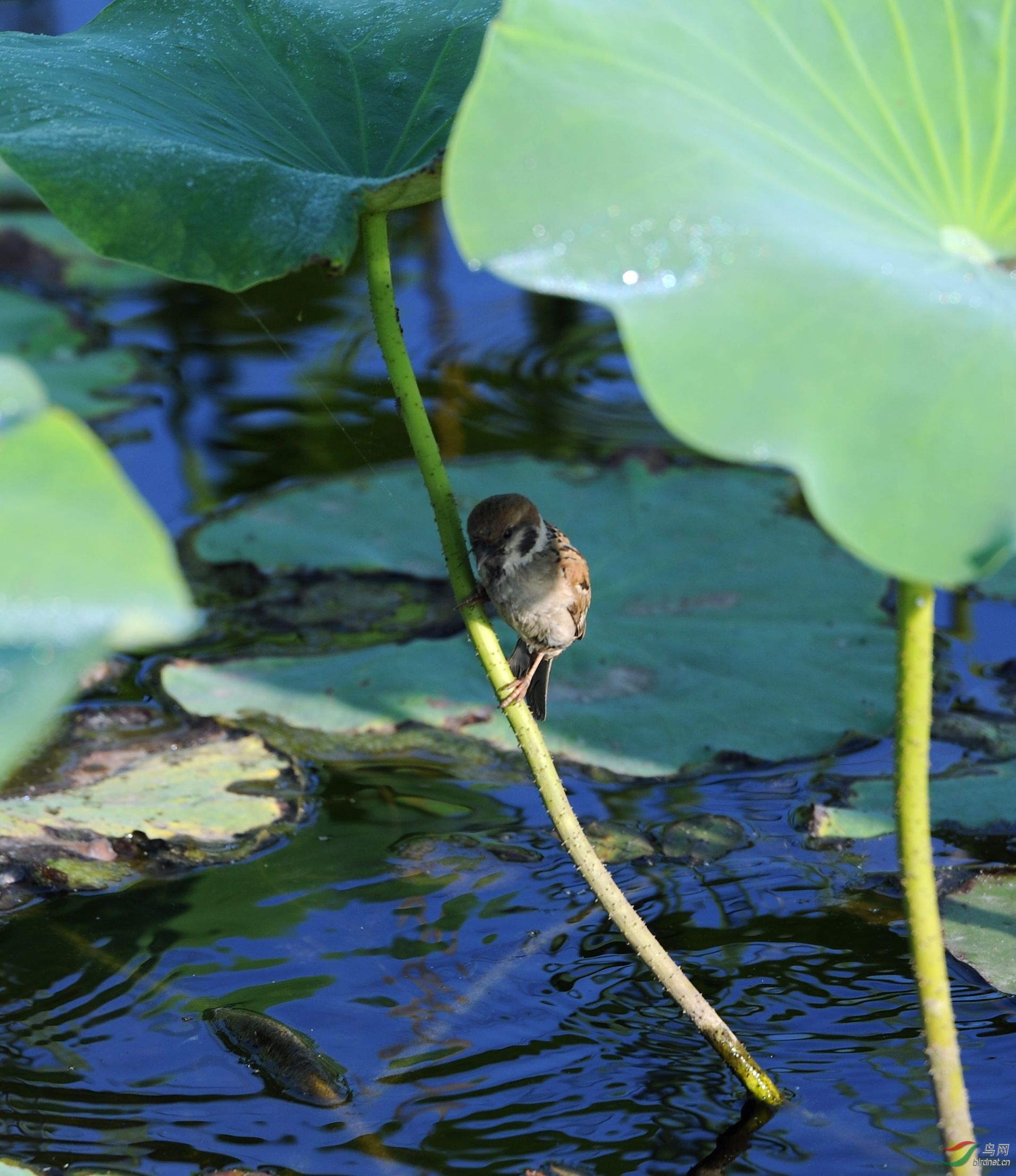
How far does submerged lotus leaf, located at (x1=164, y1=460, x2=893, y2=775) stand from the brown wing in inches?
14.3

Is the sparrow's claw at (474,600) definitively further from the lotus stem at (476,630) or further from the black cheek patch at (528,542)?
the black cheek patch at (528,542)

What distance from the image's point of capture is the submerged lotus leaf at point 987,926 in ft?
8.39

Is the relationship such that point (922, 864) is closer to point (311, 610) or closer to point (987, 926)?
point (987, 926)

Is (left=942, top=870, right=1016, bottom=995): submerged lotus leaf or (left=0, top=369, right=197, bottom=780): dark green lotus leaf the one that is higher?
(left=0, top=369, right=197, bottom=780): dark green lotus leaf

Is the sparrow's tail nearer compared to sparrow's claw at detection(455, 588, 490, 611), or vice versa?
sparrow's claw at detection(455, 588, 490, 611)

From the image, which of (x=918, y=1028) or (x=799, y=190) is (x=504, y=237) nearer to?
(x=799, y=190)

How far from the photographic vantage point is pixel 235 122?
2.28m

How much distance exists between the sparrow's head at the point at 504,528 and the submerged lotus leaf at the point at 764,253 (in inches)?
56.5

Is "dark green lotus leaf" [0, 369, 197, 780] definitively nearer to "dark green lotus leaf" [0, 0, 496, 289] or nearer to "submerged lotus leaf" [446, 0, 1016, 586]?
"submerged lotus leaf" [446, 0, 1016, 586]

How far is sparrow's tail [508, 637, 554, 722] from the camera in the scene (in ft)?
11.0

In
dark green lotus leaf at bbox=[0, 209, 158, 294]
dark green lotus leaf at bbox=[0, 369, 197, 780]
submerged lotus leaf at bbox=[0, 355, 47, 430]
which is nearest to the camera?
dark green lotus leaf at bbox=[0, 369, 197, 780]

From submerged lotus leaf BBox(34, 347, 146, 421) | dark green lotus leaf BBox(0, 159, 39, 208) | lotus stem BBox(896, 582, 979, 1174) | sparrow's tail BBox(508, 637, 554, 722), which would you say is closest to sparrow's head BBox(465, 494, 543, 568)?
sparrow's tail BBox(508, 637, 554, 722)

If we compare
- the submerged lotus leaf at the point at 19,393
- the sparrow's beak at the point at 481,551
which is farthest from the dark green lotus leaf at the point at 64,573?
the sparrow's beak at the point at 481,551

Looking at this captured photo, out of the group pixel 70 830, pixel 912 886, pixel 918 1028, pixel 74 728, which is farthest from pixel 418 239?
pixel 912 886
